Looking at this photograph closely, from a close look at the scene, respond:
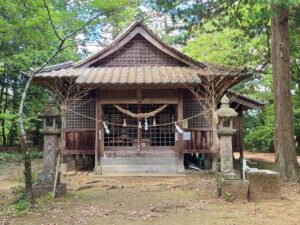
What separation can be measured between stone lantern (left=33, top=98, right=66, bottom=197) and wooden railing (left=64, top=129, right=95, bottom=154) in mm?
5082

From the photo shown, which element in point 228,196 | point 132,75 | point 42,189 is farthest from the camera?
point 132,75

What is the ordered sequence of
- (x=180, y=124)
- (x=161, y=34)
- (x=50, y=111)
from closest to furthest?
(x=50, y=111) < (x=180, y=124) < (x=161, y=34)

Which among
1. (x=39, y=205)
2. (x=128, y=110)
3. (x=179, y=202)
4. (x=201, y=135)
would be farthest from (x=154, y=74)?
(x=39, y=205)

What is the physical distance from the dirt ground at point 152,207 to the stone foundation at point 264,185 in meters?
0.26

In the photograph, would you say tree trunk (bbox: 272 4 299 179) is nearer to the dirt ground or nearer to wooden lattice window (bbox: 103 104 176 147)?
the dirt ground

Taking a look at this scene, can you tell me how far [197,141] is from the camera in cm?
1494

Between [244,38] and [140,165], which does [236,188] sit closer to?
[140,165]

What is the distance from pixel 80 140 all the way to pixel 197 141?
4.82 metres

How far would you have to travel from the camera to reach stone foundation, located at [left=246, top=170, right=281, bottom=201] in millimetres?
9047

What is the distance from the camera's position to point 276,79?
39.6 feet

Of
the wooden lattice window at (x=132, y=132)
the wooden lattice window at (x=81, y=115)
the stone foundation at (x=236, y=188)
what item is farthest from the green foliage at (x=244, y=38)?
the wooden lattice window at (x=81, y=115)

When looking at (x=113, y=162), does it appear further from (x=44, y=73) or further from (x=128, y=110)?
(x=44, y=73)

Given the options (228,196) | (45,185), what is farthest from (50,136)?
(228,196)

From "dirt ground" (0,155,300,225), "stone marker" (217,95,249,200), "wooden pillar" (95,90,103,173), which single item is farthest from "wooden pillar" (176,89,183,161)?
"stone marker" (217,95,249,200)
